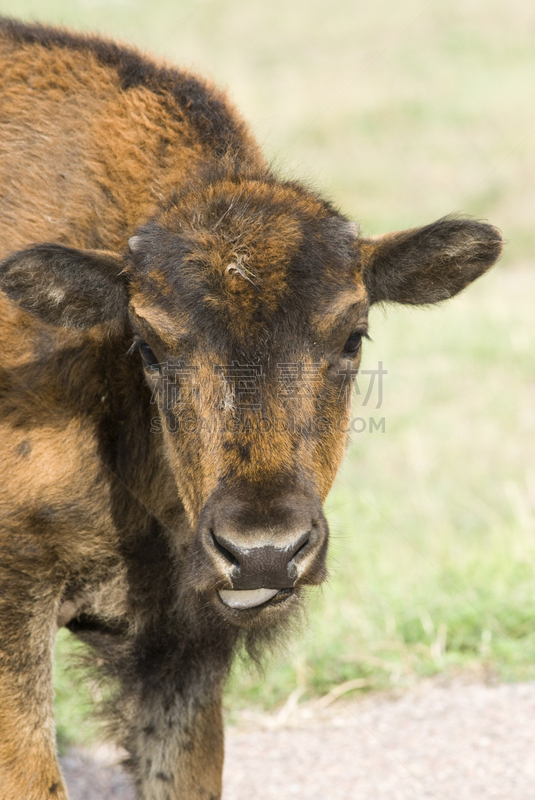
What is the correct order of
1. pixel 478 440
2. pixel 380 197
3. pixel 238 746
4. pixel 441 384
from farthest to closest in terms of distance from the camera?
1. pixel 380 197
2. pixel 441 384
3. pixel 478 440
4. pixel 238 746

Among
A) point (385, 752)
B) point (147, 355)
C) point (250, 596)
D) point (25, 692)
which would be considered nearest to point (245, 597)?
point (250, 596)

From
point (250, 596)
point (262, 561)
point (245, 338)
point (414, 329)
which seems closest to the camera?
point (262, 561)

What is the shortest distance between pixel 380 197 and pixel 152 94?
1652 cm

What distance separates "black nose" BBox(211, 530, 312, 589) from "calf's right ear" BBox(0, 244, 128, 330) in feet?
3.90

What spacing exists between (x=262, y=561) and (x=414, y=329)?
41.5ft

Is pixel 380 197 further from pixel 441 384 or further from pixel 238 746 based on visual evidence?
pixel 238 746

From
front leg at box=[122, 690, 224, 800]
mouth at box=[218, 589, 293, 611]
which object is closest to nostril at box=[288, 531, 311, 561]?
mouth at box=[218, 589, 293, 611]

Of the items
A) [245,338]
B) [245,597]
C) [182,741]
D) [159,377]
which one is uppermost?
[245,338]

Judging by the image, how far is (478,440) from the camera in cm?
1190

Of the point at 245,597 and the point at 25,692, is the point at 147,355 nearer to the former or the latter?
the point at 245,597

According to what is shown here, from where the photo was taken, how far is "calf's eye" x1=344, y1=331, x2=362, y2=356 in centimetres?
380

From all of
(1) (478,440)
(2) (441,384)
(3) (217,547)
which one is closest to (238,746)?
(3) (217,547)

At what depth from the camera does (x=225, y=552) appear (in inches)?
126

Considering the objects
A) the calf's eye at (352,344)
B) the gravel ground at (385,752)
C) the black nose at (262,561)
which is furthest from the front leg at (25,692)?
the gravel ground at (385,752)
